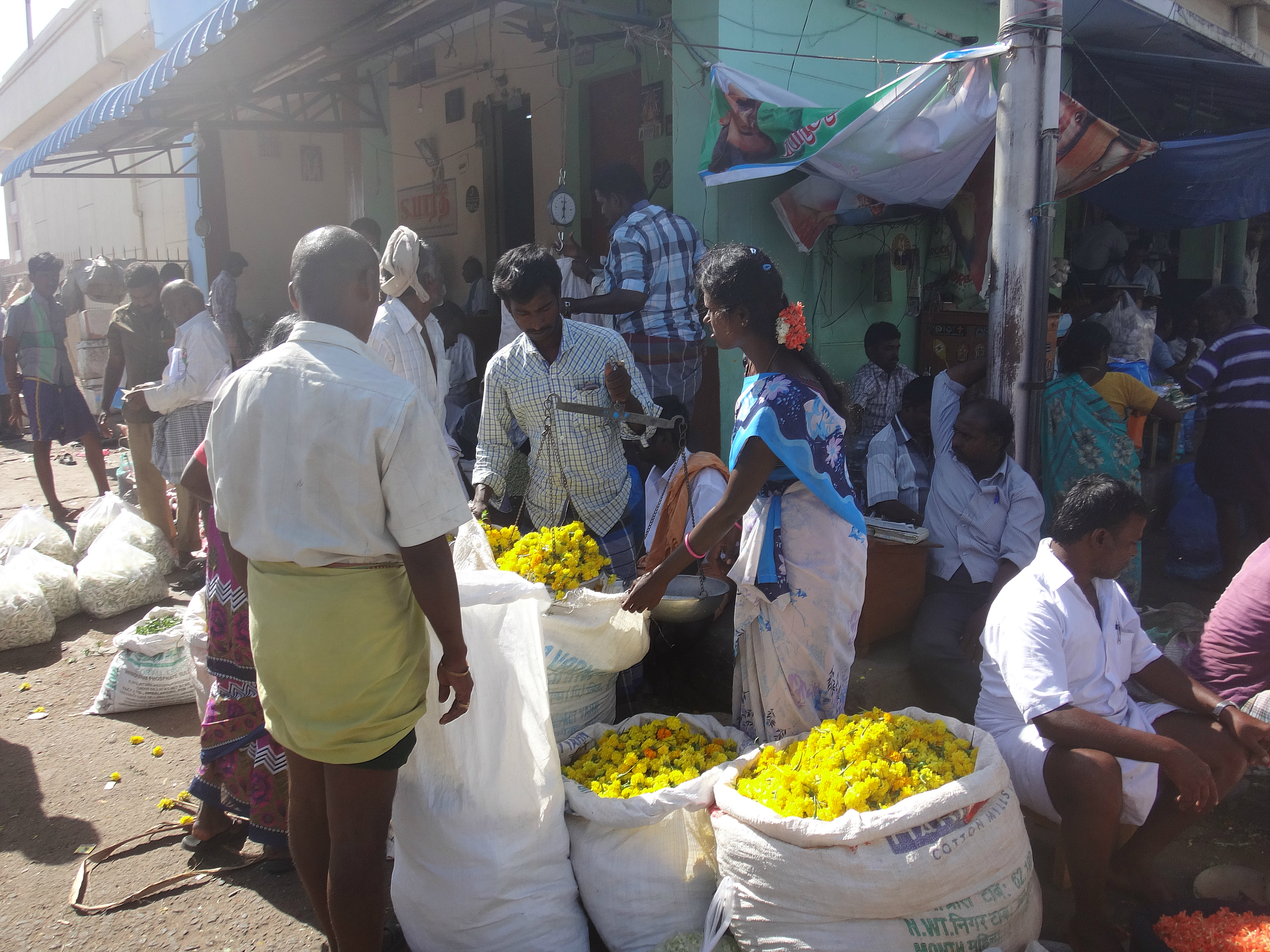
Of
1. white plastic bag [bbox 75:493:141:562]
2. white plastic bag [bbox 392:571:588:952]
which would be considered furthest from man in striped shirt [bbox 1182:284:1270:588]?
white plastic bag [bbox 75:493:141:562]

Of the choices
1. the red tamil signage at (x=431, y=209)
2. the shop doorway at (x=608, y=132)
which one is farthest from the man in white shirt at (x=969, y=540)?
the red tamil signage at (x=431, y=209)

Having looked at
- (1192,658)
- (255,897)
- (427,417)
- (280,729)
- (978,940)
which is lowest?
(255,897)

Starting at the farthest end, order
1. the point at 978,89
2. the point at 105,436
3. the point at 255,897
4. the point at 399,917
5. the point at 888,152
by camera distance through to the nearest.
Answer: the point at 105,436 < the point at 888,152 < the point at 978,89 < the point at 255,897 < the point at 399,917

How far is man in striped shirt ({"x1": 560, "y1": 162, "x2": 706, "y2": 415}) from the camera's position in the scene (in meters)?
5.08

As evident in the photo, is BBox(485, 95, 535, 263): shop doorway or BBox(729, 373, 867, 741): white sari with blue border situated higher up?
BBox(485, 95, 535, 263): shop doorway

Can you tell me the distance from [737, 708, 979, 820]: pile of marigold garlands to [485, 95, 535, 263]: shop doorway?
6.77 metres

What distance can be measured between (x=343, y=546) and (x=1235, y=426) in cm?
550

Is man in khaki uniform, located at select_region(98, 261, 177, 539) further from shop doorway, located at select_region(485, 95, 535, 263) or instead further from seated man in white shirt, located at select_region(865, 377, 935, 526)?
seated man in white shirt, located at select_region(865, 377, 935, 526)

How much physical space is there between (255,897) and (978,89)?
15.4 feet

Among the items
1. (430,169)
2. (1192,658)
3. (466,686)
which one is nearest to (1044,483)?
(1192,658)

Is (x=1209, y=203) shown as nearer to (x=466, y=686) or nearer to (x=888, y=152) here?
(x=888, y=152)

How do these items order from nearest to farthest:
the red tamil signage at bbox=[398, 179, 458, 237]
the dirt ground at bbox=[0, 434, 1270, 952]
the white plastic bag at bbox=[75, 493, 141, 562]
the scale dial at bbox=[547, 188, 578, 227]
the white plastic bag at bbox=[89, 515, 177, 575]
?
the dirt ground at bbox=[0, 434, 1270, 952], the white plastic bag at bbox=[89, 515, 177, 575], the white plastic bag at bbox=[75, 493, 141, 562], the scale dial at bbox=[547, 188, 578, 227], the red tamil signage at bbox=[398, 179, 458, 237]

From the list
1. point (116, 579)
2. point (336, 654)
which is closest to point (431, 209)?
point (116, 579)

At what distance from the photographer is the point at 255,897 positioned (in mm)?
3000
